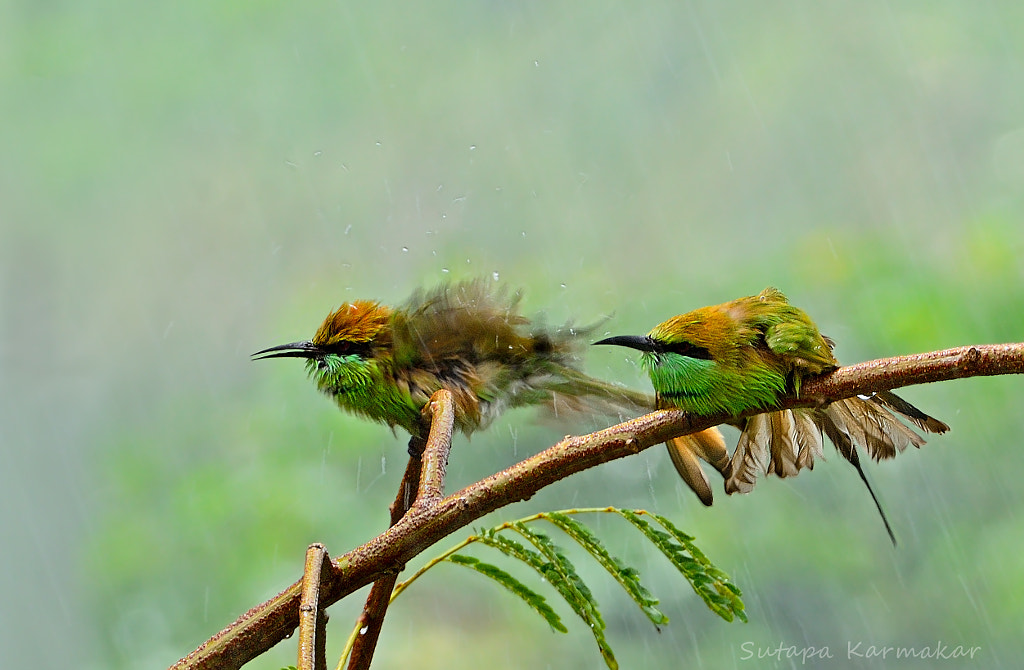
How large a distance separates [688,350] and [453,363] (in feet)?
0.92

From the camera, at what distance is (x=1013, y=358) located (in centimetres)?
42

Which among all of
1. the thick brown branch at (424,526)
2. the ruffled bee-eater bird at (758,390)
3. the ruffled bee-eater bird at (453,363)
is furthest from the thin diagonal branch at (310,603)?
the ruffled bee-eater bird at (453,363)

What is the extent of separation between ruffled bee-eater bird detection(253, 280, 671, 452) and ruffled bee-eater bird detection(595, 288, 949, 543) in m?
0.15

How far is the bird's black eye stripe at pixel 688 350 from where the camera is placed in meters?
0.59

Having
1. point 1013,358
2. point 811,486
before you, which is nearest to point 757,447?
point 1013,358

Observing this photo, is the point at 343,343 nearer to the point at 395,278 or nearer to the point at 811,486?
the point at 395,278

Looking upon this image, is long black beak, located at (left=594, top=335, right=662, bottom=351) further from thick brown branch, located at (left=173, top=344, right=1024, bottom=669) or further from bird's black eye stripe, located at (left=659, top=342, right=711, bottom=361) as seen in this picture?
thick brown branch, located at (left=173, top=344, right=1024, bottom=669)

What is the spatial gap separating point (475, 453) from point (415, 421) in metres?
1.04

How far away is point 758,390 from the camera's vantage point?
56cm

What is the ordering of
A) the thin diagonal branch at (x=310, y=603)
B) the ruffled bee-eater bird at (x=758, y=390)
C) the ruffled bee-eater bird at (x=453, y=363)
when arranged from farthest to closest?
1. the ruffled bee-eater bird at (x=453, y=363)
2. the ruffled bee-eater bird at (x=758, y=390)
3. the thin diagonal branch at (x=310, y=603)

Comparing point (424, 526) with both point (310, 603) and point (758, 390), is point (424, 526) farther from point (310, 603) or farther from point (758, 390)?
point (758, 390)

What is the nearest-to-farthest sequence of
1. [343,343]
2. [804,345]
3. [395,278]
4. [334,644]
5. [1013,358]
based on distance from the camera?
[1013,358]
[804,345]
[343,343]
[395,278]
[334,644]

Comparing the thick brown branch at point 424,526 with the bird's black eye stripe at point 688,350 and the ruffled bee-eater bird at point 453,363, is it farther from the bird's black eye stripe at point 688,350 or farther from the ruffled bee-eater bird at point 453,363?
the ruffled bee-eater bird at point 453,363

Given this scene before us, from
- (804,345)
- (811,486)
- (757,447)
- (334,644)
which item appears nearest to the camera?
(804,345)
